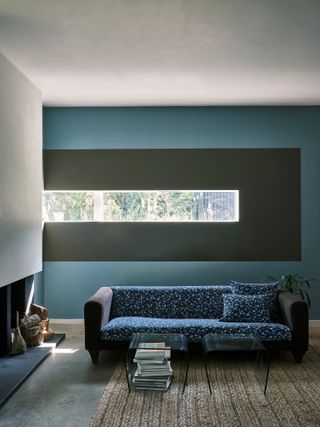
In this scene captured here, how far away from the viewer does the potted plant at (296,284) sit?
6102 millimetres

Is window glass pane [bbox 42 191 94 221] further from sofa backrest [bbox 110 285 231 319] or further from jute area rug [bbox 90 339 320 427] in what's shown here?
jute area rug [bbox 90 339 320 427]


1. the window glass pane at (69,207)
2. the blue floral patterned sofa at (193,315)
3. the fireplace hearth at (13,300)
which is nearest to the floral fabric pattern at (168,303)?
the blue floral patterned sofa at (193,315)

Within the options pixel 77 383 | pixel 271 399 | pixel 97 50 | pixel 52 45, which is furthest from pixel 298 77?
pixel 77 383

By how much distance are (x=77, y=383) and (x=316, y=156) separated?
Answer: 4.07m

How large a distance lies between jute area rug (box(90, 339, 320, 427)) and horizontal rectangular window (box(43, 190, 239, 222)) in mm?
2282

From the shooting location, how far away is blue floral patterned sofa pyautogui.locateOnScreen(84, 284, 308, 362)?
16.1ft

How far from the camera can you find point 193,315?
5645mm

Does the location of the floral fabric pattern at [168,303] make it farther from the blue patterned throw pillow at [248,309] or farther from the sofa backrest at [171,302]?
the blue patterned throw pillow at [248,309]

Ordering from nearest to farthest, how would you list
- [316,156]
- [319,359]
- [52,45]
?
[52,45], [319,359], [316,156]

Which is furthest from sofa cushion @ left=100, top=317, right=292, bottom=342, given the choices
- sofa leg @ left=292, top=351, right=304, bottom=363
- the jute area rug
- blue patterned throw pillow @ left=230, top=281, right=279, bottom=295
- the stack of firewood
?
the stack of firewood

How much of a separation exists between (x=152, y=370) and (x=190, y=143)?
10.6ft

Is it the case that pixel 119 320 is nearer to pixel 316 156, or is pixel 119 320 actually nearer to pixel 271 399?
pixel 271 399

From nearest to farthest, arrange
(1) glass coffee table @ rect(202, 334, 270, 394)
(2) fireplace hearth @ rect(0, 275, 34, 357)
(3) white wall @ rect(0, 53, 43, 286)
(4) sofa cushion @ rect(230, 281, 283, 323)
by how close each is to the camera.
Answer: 1. (1) glass coffee table @ rect(202, 334, 270, 394)
2. (3) white wall @ rect(0, 53, 43, 286)
3. (2) fireplace hearth @ rect(0, 275, 34, 357)
4. (4) sofa cushion @ rect(230, 281, 283, 323)

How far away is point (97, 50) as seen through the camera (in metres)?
4.37
